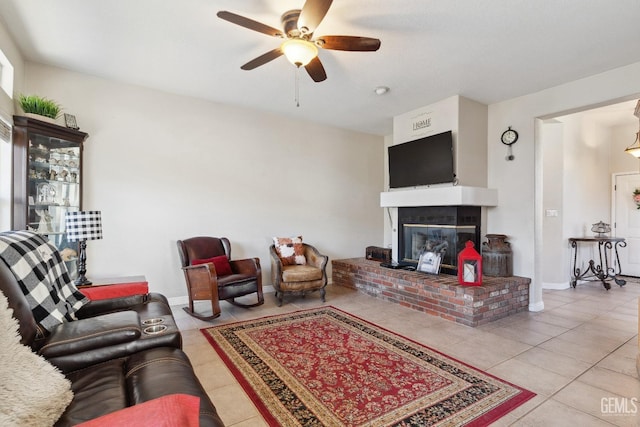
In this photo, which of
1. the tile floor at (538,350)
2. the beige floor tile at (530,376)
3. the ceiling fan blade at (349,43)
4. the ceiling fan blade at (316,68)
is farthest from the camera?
the ceiling fan blade at (316,68)

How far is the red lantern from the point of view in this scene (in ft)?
11.2

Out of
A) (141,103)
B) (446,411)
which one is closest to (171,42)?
(141,103)

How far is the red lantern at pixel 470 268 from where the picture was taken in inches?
134

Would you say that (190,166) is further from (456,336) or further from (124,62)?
(456,336)

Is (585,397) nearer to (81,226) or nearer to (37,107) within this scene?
(81,226)

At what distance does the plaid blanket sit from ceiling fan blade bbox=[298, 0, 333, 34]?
82.3 inches

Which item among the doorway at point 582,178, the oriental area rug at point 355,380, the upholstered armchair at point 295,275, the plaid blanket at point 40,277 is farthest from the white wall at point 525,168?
the plaid blanket at point 40,277

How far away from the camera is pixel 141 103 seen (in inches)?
146

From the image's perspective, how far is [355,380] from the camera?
2145 mm

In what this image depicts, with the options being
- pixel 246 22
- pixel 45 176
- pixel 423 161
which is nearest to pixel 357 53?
pixel 246 22

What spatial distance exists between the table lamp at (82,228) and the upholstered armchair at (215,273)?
0.94 metres

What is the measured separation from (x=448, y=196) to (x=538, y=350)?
1938 mm

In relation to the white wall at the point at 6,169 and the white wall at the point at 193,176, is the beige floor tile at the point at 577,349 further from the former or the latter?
the white wall at the point at 6,169

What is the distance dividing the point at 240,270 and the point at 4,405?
119 inches
